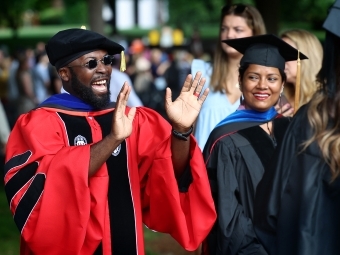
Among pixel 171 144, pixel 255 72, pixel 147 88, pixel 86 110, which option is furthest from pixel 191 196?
pixel 147 88

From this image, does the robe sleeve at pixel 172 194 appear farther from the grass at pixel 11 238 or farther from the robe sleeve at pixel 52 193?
the grass at pixel 11 238

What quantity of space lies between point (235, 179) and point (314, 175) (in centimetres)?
128

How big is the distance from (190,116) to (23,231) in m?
1.01

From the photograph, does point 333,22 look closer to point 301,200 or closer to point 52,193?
point 301,200

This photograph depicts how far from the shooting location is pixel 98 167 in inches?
147

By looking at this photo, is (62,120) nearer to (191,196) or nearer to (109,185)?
(109,185)

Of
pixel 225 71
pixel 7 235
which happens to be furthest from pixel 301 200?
pixel 7 235

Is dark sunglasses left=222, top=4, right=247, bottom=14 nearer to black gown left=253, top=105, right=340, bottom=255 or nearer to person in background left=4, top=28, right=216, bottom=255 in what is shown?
person in background left=4, top=28, right=216, bottom=255

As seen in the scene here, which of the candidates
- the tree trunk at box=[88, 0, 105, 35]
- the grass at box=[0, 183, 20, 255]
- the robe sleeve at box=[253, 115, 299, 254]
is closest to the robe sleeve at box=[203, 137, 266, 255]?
the robe sleeve at box=[253, 115, 299, 254]

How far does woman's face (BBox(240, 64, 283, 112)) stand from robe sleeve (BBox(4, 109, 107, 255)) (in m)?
1.18

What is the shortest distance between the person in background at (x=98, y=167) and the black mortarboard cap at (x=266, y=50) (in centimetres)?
72

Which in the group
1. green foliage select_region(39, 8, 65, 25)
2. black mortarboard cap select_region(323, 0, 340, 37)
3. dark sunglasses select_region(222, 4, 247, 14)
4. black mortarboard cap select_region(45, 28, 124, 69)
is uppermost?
black mortarboard cap select_region(323, 0, 340, 37)

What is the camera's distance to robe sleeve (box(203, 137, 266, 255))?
13.7 feet

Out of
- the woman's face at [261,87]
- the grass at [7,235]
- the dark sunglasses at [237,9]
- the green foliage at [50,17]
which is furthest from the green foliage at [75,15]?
the woman's face at [261,87]
